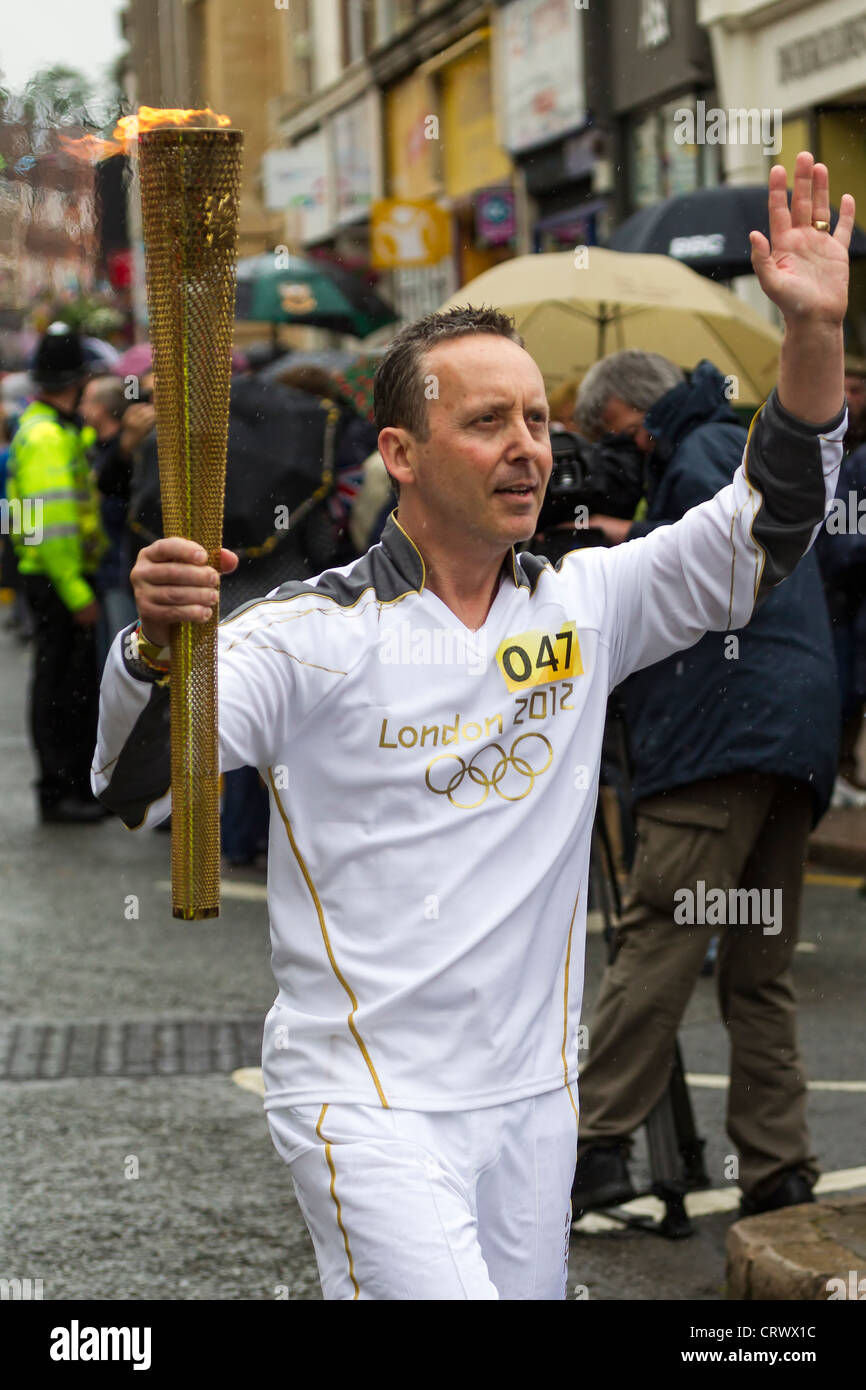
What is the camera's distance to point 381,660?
2953 millimetres

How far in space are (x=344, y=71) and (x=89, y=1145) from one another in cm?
2428

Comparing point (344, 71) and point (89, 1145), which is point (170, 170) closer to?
point (89, 1145)

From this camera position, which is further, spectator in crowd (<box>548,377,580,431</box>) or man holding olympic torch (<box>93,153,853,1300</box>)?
Answer: spectator in crowd (<box>548,377,580,431</box>)

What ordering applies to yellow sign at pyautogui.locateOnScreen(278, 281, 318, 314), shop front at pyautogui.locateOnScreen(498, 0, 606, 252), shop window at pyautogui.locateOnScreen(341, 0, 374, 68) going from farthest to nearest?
shop window at pyautogui.locateOnScreen(341, 0, 374, 68), shop front at pyautogui.locateOnScreen(498, 0, 606, 252), yellow sign at pyautogui.locateOnScreen(278, 281, 318, 314)

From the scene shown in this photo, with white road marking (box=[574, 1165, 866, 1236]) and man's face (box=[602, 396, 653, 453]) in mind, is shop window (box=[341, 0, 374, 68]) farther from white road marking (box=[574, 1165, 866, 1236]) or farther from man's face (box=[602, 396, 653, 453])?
white road marking (box=[574, 1165, 866, 1236])

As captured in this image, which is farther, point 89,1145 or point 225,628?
point 89,1145

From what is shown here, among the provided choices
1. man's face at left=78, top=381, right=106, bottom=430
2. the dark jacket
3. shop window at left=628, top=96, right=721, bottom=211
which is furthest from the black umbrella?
shop window at left=628, top=96, right=721, bottom=211

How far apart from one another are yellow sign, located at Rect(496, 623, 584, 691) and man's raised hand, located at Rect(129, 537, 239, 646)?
0.52 meters

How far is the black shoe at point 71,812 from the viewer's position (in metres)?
11.6

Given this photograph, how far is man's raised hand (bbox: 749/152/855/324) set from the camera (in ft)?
9.53

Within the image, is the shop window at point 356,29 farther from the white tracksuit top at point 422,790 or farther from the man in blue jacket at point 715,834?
the white tracksuit top at point 422,790

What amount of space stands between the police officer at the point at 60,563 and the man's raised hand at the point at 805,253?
8661mm

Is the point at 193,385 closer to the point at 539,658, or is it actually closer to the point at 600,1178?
the point at 539,658
